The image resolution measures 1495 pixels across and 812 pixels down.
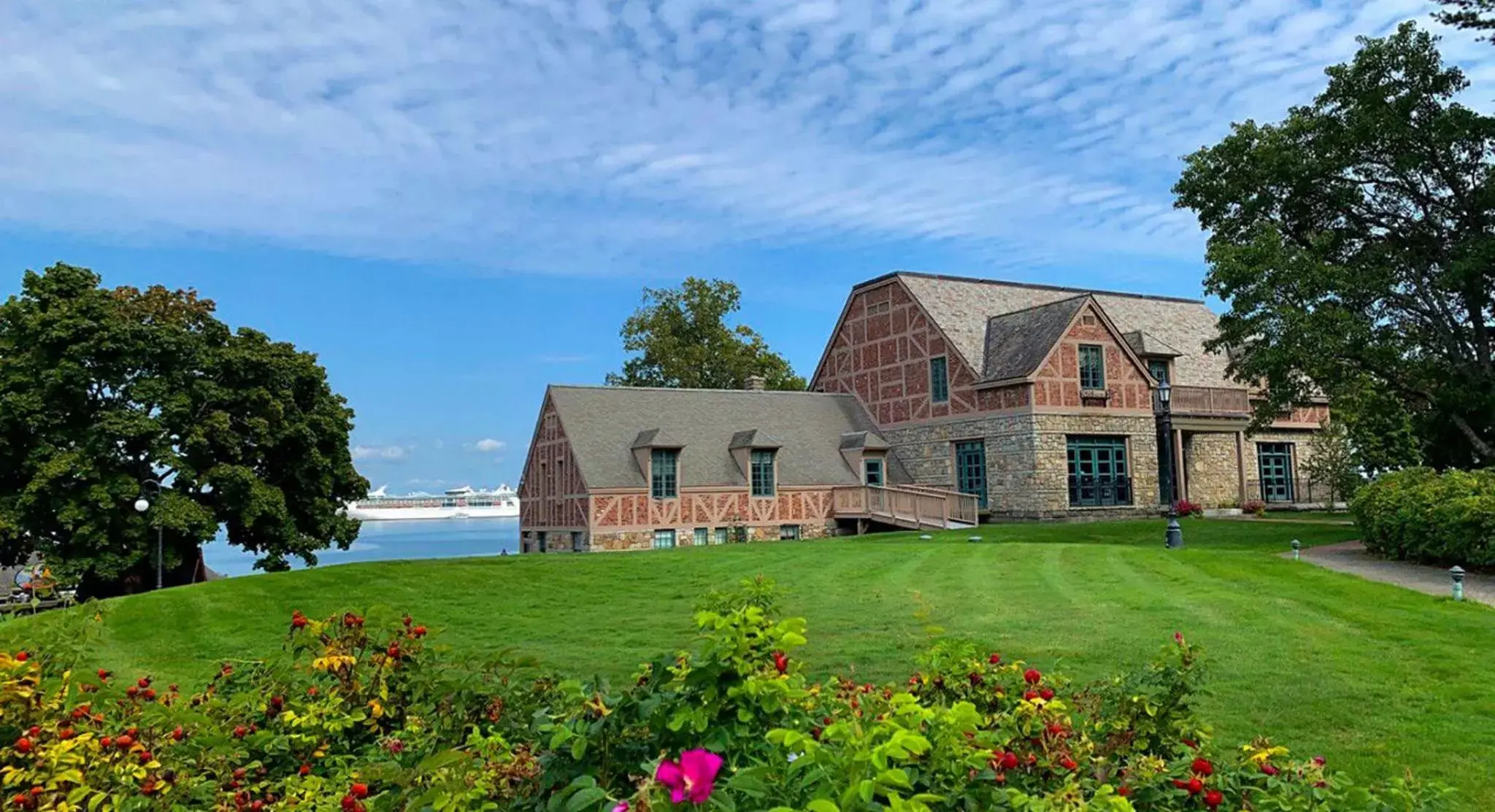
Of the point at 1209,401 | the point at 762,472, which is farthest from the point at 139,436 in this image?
the point at 1209,401

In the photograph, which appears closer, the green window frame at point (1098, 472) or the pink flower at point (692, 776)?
the pink flower at point (692, 776)

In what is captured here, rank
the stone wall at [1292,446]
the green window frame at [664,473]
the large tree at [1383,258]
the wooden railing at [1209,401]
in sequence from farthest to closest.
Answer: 1. the stone wall at [1292,446]
2. the wooden railing at [1209,401]
3. the green window frame at [664,473]
4. the large tree at [1383,258]

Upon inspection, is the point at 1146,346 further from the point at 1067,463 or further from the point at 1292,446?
the point at 1292,446

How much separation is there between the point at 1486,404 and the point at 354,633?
80.7ft

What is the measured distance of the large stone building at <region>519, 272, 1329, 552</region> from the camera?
32969 mm

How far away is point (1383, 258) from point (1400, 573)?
10.9m

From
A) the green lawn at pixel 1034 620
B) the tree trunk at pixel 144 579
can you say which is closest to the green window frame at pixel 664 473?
the green lawn at pixel 1034 620

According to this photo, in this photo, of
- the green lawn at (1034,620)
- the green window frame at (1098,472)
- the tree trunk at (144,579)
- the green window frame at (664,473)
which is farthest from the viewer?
the green window frame at (664,473)

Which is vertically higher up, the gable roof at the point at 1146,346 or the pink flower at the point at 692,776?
the gable roof at the point at 1146,346

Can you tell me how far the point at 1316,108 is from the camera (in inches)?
958

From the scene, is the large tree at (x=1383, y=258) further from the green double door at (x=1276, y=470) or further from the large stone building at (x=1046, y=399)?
the green double door at (x=1276, y=470)

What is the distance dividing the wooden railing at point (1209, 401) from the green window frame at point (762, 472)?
1474 centimetres

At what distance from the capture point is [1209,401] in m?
36.3

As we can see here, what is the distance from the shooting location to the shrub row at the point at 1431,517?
51.3 feet
